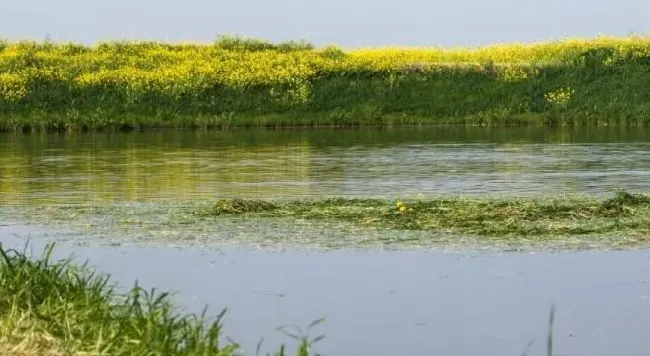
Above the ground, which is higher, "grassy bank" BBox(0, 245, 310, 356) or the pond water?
"grassy bank" BBox(0, 245, 310, 356)

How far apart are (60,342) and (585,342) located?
8.68ft

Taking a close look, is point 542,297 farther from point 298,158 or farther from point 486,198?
point 298,158

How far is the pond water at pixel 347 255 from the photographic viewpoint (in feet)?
22.0

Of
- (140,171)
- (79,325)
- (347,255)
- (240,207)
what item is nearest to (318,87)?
(140,171)

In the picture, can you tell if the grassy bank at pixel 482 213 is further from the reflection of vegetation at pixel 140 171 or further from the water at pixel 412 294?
the reflection of vegetation at pixel 140 171

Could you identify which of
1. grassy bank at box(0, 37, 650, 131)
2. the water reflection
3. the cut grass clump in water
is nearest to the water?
the cut grass clump in water

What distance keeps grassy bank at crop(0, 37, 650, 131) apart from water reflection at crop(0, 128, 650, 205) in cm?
342

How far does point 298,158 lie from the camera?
21250 millimetres

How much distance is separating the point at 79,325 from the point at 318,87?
30514mm

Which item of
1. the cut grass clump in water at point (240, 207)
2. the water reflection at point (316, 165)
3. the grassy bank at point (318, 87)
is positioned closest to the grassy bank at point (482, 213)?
the cut grass clump in water at point (240, 207)

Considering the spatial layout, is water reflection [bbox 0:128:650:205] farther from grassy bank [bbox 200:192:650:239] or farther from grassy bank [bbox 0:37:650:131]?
grassy bank [bbox 0:37:650:131]

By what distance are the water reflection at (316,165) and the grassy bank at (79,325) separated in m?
Answer: 7.43

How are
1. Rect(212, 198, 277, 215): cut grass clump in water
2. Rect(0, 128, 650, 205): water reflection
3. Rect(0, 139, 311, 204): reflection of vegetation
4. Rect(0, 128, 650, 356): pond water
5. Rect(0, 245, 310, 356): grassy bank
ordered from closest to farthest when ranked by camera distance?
1. Rect(0, 245, 310, 356): grassy bank
2. Rect(0, 128, 650, 356): pond water
3. Rect(212, 198, 277, 215): cut grass clump in water
4. Rect(0, 128, 650, 205): water reflection
5. Rect(0, 139, 311, 204): reflection of vegetation

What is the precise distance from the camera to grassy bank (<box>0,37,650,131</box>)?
109 feet
